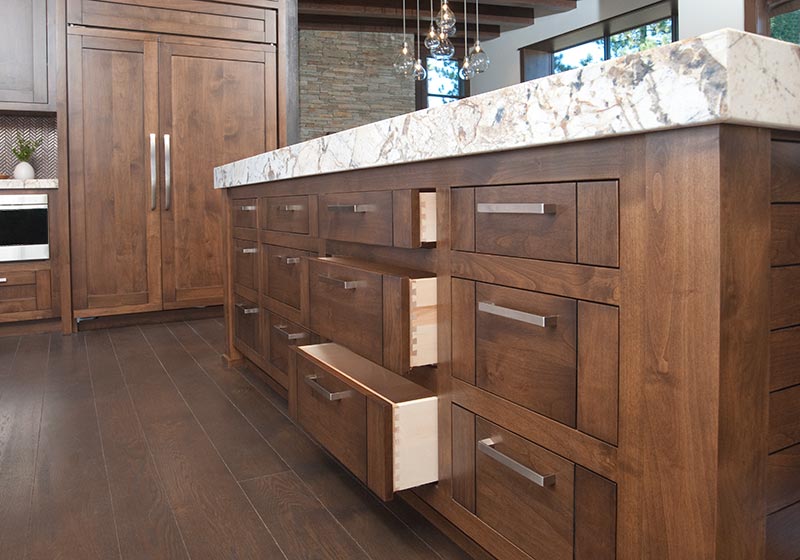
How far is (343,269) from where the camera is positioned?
1.54 meters

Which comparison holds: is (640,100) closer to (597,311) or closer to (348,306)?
(597,311)

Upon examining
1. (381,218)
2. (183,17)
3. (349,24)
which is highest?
(349,24)

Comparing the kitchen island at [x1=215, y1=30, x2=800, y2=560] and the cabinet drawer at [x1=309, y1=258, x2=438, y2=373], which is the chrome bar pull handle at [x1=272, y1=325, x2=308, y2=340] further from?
the kitchen island at [x1=215, y1=30, x2=800, y2=560]

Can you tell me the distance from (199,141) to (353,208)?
280cm

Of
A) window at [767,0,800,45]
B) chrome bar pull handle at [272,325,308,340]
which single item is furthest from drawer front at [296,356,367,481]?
window at [767,0,800,45]

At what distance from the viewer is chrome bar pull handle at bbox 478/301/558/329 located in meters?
1.00

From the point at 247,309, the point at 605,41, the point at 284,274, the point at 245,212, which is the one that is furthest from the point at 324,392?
the point at 605,41

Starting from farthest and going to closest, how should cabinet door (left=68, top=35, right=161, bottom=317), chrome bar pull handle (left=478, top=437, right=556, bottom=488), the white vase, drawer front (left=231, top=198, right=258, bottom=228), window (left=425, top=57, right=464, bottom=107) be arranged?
window (left=425, top=57, right=464, bottom=107)
the white vase
cabinet door (left=68, top=35, right=161, bottom=317)
drawer front (left=231, top=198, right=258, bottom=228)
chrome bar pull handle (left=478, top=437, right=556, bottom=488)

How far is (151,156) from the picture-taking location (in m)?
3.96

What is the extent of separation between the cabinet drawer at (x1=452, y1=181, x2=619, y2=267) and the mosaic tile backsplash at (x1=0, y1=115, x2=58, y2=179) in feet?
12.9

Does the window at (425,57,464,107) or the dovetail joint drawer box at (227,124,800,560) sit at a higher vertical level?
the window at (425,57,464,107)

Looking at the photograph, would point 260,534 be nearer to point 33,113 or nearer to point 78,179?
point 78,179

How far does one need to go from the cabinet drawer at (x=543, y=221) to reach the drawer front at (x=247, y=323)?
1.49 meters

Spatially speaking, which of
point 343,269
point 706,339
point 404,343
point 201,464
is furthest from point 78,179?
point 706,339
